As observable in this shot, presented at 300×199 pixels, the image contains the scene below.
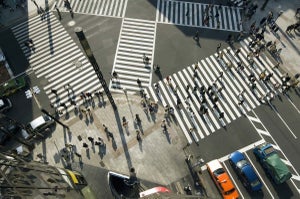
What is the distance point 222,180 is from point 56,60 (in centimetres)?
2845

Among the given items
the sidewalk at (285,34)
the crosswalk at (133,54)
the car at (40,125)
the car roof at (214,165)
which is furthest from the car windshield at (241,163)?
the car at (40,125)

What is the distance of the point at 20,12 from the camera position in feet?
145

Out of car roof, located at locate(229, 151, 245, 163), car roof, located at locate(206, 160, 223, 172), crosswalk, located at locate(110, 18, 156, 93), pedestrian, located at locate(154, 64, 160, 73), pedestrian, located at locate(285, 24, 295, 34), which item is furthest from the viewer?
pedestrian, located at locate(285, 24, 295, 34)

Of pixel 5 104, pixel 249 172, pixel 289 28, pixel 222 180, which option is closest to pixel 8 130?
pixel 5 104

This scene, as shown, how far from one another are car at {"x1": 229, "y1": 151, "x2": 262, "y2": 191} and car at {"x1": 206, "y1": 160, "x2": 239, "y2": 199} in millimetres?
1473

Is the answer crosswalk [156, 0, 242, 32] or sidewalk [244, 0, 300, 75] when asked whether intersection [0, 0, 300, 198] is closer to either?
crosswalk [156, 0, 242, 32]

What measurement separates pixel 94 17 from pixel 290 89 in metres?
32.1

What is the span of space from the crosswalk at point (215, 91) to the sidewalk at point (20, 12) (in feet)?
81.9

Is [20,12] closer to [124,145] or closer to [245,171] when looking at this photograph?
[124,145]

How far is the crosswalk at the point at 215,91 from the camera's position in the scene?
33.5 meters

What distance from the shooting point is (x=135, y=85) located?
36.4 meters

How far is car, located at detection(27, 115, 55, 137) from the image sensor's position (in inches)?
1241

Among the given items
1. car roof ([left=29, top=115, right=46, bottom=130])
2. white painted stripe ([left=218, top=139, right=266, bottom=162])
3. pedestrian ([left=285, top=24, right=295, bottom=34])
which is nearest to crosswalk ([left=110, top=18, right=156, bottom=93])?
car roof ([left=29, top=115, right=46, bottom=130])

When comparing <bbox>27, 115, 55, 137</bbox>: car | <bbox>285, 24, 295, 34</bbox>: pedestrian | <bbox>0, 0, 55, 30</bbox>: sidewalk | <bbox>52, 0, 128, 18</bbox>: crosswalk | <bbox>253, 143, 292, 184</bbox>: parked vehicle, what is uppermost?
<bbox>0, 0, 55, 30</bbox>: sidewalk
